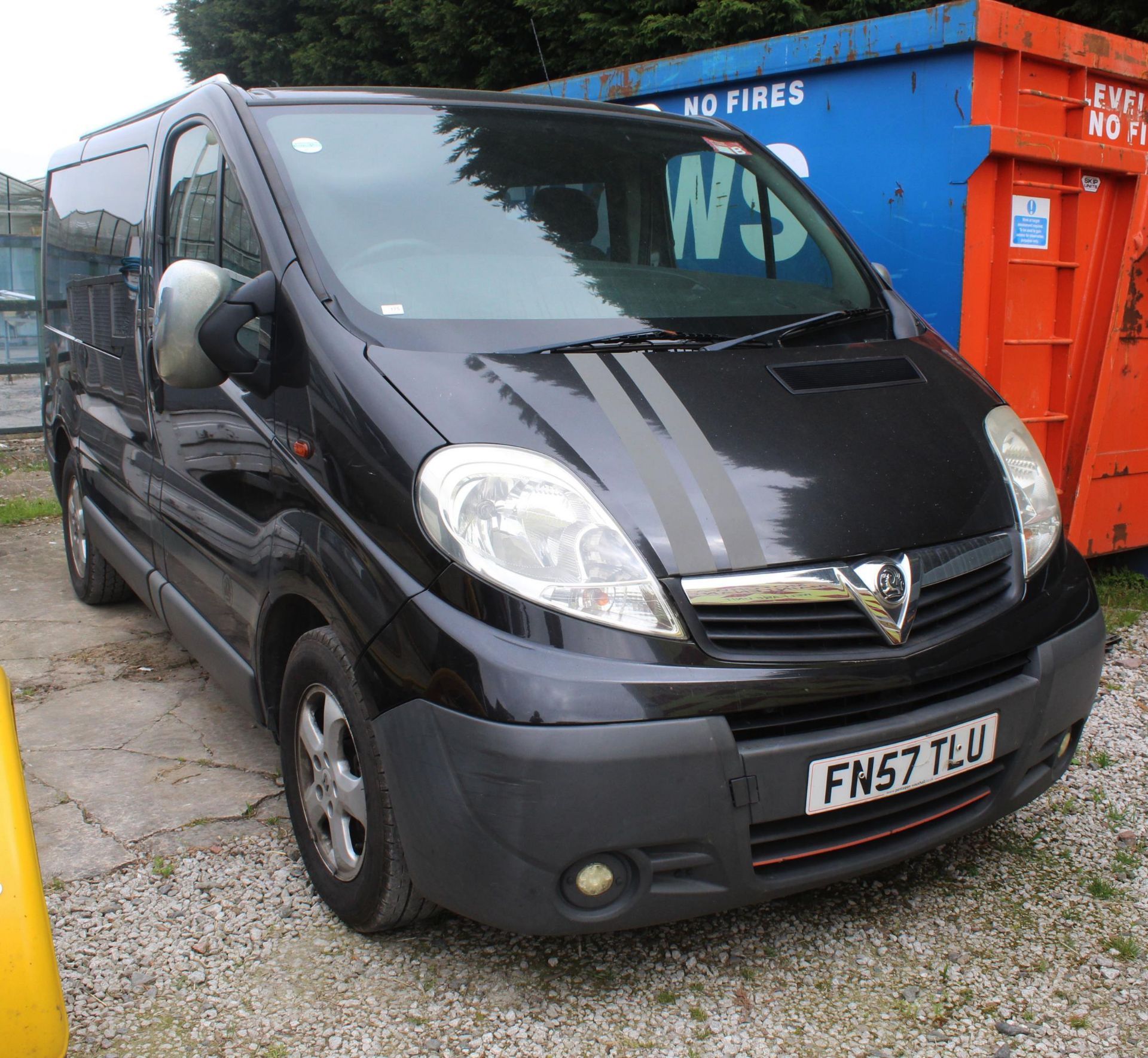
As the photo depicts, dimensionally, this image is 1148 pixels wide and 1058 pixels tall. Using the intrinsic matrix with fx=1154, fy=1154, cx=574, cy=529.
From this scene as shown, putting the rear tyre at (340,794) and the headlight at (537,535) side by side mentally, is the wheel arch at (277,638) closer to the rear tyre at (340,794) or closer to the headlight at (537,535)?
the rear tyre at (340,794)

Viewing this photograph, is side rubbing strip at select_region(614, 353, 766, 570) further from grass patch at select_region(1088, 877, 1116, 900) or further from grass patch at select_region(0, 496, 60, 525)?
grass patch at select_region(0, 496, 60, 525)

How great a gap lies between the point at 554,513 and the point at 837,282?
A: 1.43 meters

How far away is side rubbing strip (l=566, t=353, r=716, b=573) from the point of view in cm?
204

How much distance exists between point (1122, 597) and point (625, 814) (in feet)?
12.6

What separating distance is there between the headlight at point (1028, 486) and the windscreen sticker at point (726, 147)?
1.22m

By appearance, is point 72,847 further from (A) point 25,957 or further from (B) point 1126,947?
(B) point 1126,947

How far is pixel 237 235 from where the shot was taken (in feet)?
9.11

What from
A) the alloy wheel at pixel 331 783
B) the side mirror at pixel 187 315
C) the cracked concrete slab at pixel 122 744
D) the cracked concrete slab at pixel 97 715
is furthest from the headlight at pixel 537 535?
the cracked concrete slab at pixel 97 715

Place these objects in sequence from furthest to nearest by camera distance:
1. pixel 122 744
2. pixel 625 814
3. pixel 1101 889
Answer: pixel 122 744, pixel 1101 889, pixel 625 814

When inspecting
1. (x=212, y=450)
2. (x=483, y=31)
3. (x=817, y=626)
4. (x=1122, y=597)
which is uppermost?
(x=483, y=31)

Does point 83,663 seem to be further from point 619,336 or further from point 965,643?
point 965,643

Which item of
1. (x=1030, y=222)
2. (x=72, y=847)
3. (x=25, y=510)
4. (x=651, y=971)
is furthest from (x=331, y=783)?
(x=25, y=510)

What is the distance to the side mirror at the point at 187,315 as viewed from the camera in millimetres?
2484

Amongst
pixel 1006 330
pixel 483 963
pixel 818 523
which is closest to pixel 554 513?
pixel 818 523
